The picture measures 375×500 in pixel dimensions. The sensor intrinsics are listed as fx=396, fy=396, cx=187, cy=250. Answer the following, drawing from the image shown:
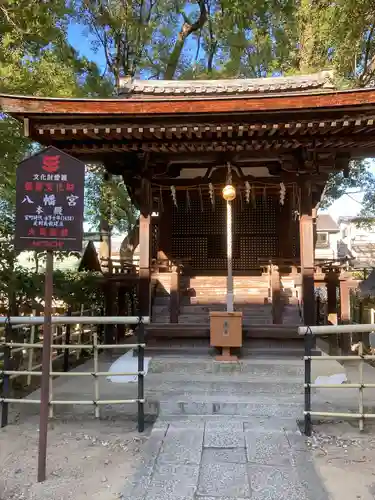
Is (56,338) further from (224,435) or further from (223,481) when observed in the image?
(223,481)

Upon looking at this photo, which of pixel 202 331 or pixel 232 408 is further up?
pixel 202 331

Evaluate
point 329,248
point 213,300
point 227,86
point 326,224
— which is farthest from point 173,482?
point 326,224

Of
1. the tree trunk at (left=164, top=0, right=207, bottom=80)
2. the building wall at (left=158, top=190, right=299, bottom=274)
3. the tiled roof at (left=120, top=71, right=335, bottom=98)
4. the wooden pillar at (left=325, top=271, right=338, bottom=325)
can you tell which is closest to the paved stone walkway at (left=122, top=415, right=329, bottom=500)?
the building wall at (left=158, top=190, right=299, bottom=274)

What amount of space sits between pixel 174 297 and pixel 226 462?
14.6 ft

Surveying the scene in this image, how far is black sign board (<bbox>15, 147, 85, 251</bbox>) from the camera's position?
3.67 metres

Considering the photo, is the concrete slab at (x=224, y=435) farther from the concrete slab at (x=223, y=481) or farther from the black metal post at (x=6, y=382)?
the black metal post at (x=6, y=382)

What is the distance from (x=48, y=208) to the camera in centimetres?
371

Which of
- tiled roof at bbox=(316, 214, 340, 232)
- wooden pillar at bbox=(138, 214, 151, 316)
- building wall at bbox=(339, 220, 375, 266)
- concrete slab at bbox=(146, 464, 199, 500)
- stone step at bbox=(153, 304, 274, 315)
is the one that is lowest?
concrete slab at bbox=(146, 464, 199, 500)

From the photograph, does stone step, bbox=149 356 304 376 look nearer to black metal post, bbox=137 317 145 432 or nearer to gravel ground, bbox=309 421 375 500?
gravel ground, bbox=309 421 375 500

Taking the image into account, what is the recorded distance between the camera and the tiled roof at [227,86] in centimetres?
1034

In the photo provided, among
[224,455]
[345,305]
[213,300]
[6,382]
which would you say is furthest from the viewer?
[345,305]

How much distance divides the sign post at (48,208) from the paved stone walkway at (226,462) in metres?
1.29

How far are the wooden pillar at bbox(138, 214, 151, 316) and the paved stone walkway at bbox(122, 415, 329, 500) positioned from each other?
11.0 feet

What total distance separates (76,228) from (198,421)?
2.67m
